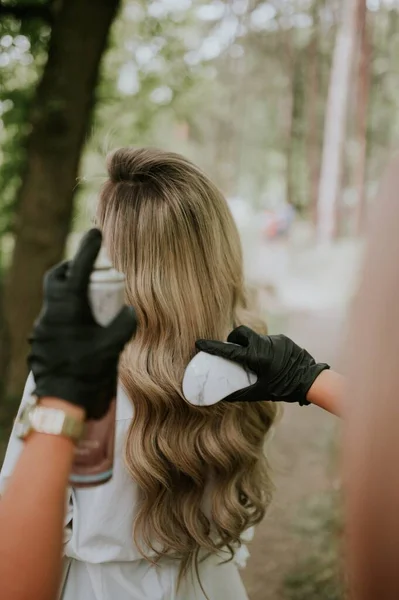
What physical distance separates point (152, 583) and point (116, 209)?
1.14m

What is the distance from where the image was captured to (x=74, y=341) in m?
1.00

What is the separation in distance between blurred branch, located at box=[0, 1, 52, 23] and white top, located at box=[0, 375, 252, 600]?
331cm

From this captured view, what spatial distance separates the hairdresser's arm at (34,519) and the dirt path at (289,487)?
2.25m

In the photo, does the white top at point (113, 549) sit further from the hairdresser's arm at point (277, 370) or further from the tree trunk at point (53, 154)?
the tree trunk at point (53, 154)

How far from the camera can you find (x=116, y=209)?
70.5 inches

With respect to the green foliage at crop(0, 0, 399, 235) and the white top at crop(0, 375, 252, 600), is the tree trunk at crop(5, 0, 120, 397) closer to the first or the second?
the green foliage at crop(0, 0, 399, 235)

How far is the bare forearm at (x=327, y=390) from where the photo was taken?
1764 millimetres

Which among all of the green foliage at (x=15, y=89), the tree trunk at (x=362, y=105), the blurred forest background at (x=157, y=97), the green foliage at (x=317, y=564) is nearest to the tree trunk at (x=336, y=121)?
the blurred forest background at (x=157, y=97)

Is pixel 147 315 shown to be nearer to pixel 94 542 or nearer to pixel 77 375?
pixel 94 542

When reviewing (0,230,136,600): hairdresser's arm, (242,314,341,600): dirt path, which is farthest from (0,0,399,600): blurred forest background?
(0,230,136,600): hairdresser's arm

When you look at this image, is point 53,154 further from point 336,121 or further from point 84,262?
point 336,121

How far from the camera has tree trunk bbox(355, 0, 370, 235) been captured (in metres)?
11.2

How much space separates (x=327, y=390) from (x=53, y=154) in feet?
9.67

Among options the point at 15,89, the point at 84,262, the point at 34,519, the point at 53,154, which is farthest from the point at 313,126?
the point at 34,519
